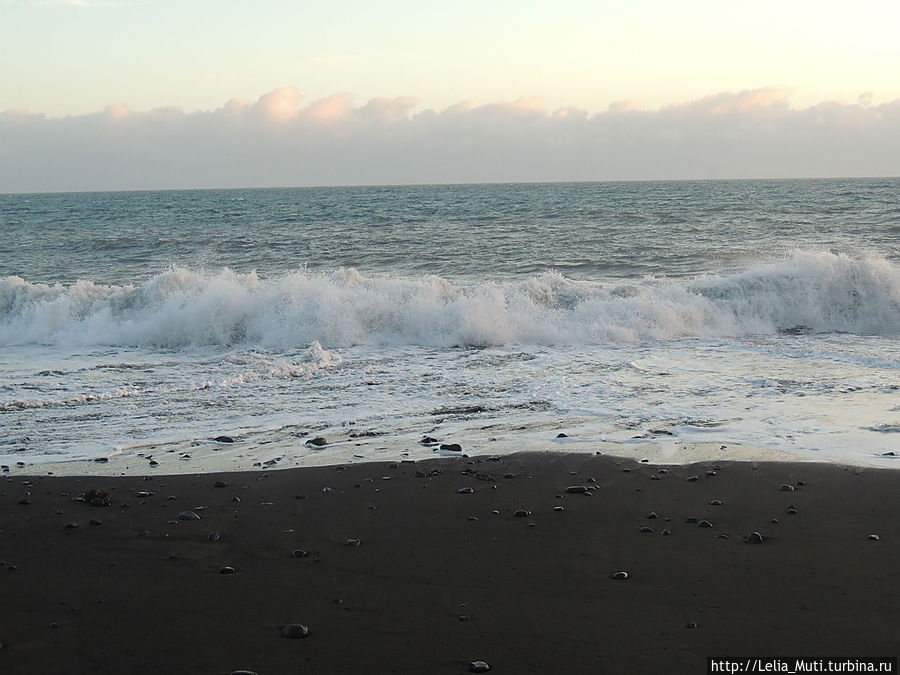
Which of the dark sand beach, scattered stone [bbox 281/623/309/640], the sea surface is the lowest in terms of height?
the dark sand beach

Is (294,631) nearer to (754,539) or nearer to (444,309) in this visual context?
(754,539)

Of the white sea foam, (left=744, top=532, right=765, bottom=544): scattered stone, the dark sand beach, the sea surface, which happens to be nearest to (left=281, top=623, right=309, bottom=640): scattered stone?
the dark sand beach

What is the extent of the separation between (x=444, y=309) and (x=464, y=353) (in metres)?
1.65

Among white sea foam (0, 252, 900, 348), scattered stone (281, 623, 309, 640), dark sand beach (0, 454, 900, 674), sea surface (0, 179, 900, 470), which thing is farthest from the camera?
white sea foam (0, 252, 900, 348)

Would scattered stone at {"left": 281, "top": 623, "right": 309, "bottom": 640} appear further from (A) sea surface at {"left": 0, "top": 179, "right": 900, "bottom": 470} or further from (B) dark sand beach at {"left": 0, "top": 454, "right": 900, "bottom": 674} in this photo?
(A) sea surface at {"left": 0, "top": 179, "right": 900, "bottom": 470}

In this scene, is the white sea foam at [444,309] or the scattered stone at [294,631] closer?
the scattered stone at [294,631]

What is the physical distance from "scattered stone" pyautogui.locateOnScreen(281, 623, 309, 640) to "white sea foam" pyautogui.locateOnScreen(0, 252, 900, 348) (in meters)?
8.61

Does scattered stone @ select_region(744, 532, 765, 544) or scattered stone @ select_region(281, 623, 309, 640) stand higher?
scattered stone @ select_region(281, 623, 309, 640)

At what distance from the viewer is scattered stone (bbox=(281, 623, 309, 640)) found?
11.6ft

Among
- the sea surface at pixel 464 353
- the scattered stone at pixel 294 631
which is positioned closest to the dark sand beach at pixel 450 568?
the scattered stone at pixel 294 631

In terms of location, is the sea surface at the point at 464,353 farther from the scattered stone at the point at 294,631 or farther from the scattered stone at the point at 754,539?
the scattered stone at the point at 294,631

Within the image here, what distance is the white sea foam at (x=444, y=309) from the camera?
12.5m

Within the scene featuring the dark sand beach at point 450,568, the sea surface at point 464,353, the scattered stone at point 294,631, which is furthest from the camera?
the sea surface at point 464,353

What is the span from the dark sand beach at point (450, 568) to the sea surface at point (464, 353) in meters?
0.90
